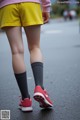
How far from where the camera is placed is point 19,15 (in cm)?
425

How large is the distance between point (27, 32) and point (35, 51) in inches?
8.1

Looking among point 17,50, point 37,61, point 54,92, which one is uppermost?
point 17,50

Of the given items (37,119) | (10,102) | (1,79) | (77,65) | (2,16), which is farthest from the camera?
(77,65)

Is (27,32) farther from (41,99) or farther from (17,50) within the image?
(41,99)

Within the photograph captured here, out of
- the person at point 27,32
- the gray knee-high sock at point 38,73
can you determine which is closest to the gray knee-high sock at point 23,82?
the person at point 27,32

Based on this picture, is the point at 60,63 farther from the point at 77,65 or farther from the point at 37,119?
the point at 37,119

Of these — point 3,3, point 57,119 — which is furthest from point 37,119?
point 3,3

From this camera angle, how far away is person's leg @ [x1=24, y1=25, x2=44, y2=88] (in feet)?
14.1

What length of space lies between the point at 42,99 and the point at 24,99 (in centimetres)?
21

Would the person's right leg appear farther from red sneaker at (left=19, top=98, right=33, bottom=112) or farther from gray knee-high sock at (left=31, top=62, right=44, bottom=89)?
gray knee-high sock at (left=31, top=62, right=44, bottom=89)

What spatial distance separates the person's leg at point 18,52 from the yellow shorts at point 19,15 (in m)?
0.06

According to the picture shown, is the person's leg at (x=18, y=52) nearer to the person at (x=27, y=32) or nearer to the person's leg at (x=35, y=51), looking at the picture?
the person at (x=27, y=32)

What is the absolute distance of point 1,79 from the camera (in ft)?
21.9

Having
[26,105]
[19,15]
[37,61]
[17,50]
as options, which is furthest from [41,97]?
[19,15]
